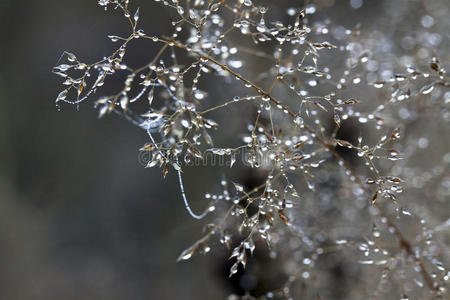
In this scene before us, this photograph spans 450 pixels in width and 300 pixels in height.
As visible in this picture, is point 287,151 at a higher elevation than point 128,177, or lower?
higher

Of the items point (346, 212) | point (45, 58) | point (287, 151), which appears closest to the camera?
point (287, 151)

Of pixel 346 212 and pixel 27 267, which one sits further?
pixel 27 267

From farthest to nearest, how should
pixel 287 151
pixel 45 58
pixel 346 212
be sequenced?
pixel 45 58 → pixel 346 212 → pixel 287 151

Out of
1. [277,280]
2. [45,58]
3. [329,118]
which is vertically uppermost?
[45,58]

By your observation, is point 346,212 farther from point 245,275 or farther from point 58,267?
point 58,267

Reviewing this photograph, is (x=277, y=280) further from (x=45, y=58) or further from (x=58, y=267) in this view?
(x=45, y=58)

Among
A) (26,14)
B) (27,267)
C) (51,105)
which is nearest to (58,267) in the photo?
(27,267)
